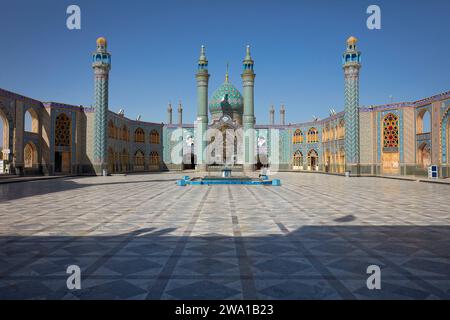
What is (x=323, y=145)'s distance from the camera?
36.2 meters

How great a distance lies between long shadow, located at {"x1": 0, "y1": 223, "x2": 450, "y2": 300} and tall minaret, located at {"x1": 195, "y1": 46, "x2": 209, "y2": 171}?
29239mm

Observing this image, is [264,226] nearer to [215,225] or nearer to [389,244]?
[215,225]

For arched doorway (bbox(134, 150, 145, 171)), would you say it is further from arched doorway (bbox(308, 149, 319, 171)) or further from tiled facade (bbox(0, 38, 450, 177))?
arched doorway (bbox(308, 149, 319, 171))

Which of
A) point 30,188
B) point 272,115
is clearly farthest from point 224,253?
point 272,115

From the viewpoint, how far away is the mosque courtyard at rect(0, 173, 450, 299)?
11.1 ft

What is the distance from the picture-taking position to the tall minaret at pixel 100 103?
26812 mm

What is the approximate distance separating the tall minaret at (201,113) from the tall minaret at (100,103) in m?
10.6

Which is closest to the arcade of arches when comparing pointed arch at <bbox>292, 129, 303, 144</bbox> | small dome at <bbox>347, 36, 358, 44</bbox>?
pointed arch at <bbox>292, 129, 303, 144</bbox>

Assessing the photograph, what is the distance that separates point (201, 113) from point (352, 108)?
49.4 ft

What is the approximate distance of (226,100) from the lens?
134 feet

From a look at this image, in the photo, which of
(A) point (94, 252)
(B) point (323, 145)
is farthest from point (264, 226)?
(B) point (323, 145)

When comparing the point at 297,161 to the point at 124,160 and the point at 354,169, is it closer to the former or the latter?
the point at 354,169

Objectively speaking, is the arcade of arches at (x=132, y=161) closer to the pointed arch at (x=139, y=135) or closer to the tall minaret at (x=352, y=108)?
the pointed arch at (x=139, y=135)

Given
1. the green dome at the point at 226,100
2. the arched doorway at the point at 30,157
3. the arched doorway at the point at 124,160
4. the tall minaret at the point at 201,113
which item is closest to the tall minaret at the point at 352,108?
the tall minaret at the point at 201,113
